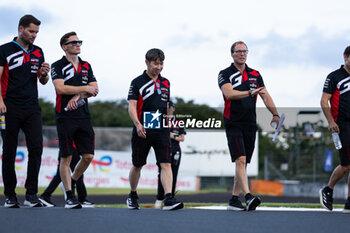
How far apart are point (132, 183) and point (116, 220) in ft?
7.86

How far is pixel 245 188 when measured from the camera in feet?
22.8

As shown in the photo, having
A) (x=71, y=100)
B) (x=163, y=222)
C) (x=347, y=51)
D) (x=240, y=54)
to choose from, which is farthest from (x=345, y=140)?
(x=71, y=100)

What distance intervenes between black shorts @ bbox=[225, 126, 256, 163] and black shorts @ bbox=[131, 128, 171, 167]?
2.69ft

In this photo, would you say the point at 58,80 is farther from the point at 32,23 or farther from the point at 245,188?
the point at 245,188

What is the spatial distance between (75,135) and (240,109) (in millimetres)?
2163

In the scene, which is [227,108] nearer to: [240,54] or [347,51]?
[240,54]

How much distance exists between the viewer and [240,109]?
7238 mm

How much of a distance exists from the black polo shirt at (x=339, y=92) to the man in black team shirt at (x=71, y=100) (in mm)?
3033

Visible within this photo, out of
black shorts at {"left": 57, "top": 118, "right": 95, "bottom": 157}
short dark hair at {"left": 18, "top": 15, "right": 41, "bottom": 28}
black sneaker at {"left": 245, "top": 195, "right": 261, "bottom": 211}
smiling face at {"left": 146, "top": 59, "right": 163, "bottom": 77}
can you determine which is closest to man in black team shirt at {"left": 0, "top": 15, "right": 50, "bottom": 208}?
short dark hair at {"left": 18, "top": 15, "right": 41, "bottom": 28}

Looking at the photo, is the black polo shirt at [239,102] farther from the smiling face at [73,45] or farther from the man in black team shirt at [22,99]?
the man in black team shirt at [22,99]

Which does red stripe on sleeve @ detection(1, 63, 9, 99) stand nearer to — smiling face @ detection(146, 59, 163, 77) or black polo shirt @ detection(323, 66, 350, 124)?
smiling face @ detection(146, 59, 163, 77)

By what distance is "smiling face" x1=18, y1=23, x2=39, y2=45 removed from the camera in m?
6.82

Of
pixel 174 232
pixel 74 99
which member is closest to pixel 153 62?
pixel 74 99

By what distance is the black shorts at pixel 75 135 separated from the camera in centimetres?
705
